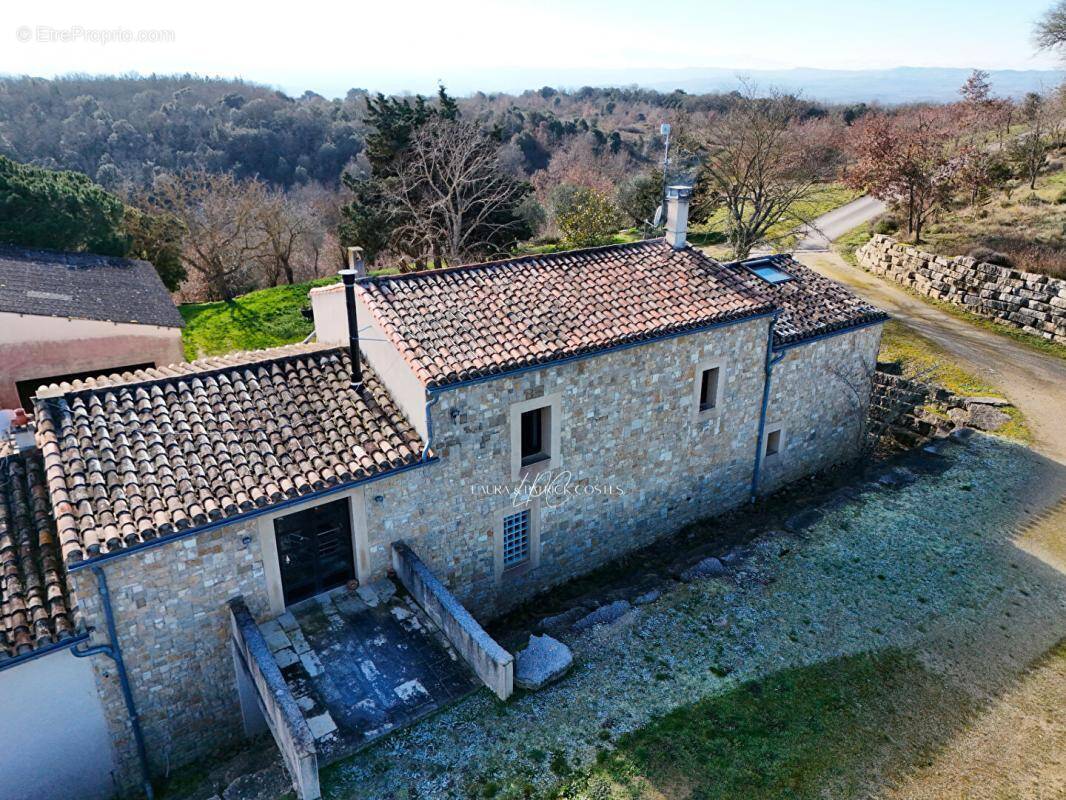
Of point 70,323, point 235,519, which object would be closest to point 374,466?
point 235,519

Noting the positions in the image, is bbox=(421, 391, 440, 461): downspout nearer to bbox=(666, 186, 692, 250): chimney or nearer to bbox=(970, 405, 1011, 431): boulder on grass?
bbox=(666, 186, 692, 250): chimney

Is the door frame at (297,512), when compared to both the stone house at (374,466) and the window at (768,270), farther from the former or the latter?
the window at (768,270)

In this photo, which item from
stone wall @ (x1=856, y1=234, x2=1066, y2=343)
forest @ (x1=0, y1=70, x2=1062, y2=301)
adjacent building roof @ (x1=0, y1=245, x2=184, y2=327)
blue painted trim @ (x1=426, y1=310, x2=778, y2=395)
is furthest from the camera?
forest @ (x1=0, y1=70, x2=1062, y2=301)

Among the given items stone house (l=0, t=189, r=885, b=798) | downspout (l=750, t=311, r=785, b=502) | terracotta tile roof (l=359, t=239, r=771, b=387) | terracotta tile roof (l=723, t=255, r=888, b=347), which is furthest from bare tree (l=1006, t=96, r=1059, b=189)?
terracotta tile roof (l=359, t=239, r=771, b=387)

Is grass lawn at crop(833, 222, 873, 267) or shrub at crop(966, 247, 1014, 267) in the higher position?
shrub at crop(966, 247, 1014, 267)

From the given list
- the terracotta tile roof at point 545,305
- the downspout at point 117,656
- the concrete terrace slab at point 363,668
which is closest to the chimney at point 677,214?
the terracotta tile roof at point 545,305
